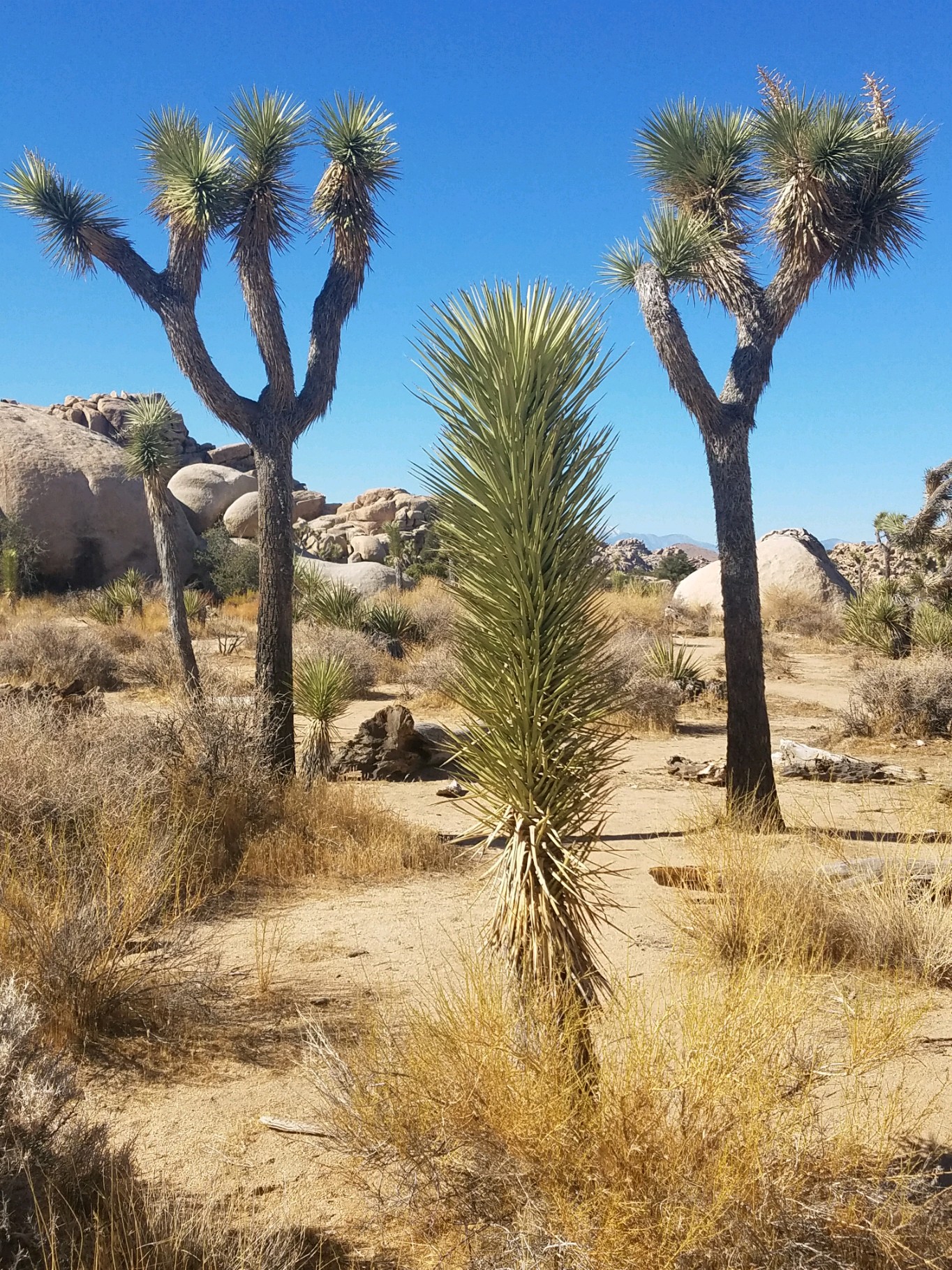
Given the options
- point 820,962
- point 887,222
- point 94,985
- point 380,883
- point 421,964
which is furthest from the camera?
point 887,222

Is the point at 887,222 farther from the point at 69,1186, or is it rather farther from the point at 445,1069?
the point at 69,1186

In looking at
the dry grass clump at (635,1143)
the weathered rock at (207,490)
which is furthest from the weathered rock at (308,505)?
the dry grass clump at (635,1143)

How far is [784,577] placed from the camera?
2517 cm

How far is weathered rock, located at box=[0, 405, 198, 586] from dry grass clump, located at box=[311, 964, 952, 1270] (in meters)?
23.9

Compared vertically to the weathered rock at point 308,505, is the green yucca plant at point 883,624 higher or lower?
lower

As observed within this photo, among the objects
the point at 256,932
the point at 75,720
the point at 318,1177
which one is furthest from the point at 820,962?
the point at 75,720

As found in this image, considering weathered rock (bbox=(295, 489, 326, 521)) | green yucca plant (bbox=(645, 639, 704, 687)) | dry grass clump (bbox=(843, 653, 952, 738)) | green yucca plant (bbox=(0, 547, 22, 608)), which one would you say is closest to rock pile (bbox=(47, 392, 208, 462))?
weathered rock (bbox=(295, 489, 326, 521))

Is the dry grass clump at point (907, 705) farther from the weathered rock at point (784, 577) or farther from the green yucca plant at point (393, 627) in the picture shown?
the weathered rock at point (784, 577)

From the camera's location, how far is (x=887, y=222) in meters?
8.59

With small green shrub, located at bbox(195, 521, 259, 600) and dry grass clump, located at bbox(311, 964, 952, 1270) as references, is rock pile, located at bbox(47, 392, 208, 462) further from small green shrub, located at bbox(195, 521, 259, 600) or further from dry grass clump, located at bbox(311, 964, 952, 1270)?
dry grass clump, located at bbox(311, 964, 952, 1270)

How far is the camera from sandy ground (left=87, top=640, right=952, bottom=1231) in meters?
3.17

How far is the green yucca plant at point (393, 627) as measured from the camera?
17.9m

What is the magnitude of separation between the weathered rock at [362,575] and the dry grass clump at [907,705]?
14118mm

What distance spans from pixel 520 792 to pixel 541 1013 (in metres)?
0.66
